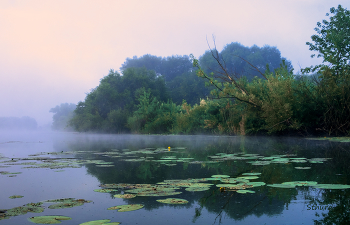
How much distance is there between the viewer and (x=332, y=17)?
21188 millimetres

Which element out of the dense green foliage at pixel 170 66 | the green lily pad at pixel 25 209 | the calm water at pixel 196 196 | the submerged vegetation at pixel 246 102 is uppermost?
the dense green foliage at pixel 170 66

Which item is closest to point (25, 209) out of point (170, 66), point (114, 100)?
point (114, 100)

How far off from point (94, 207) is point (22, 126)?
304 feet

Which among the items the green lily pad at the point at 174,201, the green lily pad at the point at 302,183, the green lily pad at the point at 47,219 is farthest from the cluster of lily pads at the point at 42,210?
the green lily pad at the point at 302,183

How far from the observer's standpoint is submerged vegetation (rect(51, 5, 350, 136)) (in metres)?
11.1

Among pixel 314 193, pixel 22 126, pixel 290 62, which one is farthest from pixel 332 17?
pixel 22 126

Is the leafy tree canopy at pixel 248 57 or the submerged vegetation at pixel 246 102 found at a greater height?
the leafy tree canopy at pixel 248 57

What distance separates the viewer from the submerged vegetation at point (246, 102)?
1113 cm

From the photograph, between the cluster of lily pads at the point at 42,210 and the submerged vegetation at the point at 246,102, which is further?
the submerged vegetation at the point at 246,102

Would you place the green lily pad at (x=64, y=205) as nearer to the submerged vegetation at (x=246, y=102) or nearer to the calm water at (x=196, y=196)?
the calm water at (x=196, y=196)

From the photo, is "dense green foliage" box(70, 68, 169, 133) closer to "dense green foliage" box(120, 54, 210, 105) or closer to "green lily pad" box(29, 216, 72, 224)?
"dense green foliage" box(120, 54, 210, 105)

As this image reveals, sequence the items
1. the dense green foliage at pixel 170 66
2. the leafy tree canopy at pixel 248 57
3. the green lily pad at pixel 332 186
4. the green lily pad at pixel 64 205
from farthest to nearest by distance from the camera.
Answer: the leafy tree canopy at pixel 248 57
the dense green foliage at pixel 170 66
the green lily pad at pixel 332 186
the green lily pad at pixel 64 205

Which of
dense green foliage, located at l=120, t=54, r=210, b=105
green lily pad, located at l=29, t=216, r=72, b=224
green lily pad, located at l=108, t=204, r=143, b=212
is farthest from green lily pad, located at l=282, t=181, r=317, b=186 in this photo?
dense green foliage, located at l=120, t=54, r=210, b=105

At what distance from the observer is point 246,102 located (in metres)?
12.5
